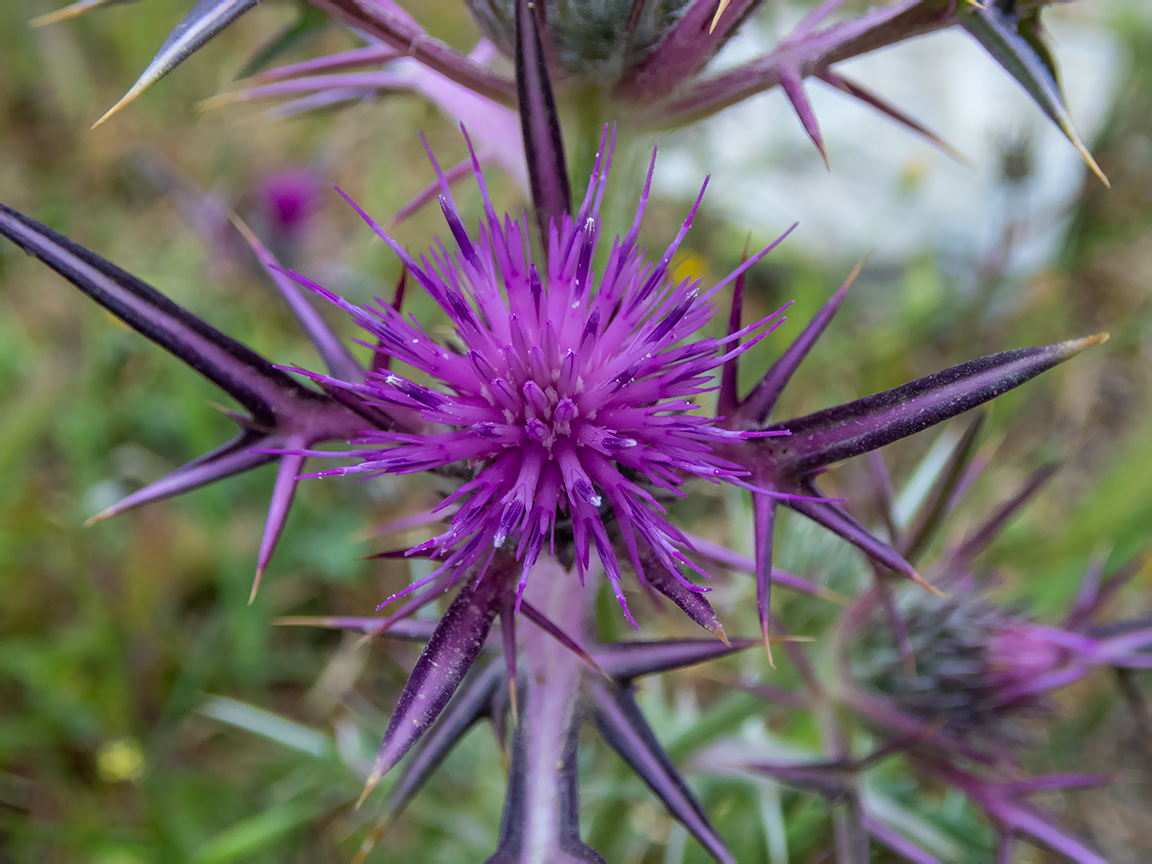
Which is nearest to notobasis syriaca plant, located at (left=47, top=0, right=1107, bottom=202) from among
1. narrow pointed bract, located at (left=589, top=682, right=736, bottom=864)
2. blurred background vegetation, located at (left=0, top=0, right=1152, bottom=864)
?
narrow pointed bract, located at (left=589, top=682, right=736, bottom=864)

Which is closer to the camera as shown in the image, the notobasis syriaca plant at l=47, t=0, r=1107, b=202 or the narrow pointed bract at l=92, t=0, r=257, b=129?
the narrow pointed bract at l=92, t=0, r=257, b=129

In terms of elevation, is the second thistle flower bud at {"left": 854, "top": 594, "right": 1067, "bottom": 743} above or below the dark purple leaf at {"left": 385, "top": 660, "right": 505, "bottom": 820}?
above

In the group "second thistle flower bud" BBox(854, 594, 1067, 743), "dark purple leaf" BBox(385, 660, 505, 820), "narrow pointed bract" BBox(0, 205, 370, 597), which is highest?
"second thistle flower bud" BBox(854, 594, 1067, 743)

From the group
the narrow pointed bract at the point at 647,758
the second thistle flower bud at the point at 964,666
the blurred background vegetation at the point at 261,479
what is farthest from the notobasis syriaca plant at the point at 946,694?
the narrow pointed bract at the point at 647,758

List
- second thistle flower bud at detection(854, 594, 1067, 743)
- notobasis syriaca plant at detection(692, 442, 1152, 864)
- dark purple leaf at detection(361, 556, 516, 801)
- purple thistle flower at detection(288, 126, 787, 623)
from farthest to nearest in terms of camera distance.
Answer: second thistle flower bud at detection(854, 594, 1067, 743) < notobasis syriaca plant at detection(692, 442, 1152, 864) < purple thistle flower at detection(288, 126, 787, 623) < dark purple leaf at detection(361, 556, 516, 801)

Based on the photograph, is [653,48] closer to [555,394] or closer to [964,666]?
[555,394]

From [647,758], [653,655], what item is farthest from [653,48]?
[647,758]

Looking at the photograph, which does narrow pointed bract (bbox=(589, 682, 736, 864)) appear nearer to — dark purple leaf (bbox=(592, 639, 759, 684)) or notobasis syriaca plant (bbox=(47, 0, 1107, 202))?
dark purple leaf (bbox=(592, 639, 759, 684))
